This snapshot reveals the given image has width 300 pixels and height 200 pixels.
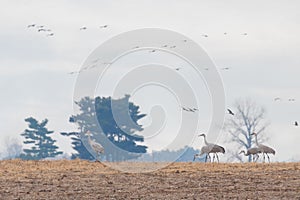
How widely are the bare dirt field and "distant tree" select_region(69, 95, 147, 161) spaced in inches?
901

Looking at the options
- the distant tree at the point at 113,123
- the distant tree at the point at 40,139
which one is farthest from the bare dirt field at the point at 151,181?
the distant tree at the point at 40,139

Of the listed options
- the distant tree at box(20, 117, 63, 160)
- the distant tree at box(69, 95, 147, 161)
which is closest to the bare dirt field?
the distant tree at box(69, 95, 147, 161)

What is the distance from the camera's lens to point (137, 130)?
56500 mm

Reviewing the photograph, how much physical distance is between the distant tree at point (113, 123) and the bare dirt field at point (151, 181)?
901 inches

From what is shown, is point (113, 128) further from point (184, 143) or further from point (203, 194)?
point (203, 194)

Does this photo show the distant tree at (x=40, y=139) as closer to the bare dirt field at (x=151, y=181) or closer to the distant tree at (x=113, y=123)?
the distant tree at (x=113, y=123)

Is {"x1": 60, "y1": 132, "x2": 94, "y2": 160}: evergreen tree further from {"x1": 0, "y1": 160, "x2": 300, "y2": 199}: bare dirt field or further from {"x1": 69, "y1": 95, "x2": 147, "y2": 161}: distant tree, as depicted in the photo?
{"x1": 0, "y1": 160, "x2": 300, "y2": 199}: bare dirt field

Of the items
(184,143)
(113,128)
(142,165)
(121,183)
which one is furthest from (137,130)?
(121,183)

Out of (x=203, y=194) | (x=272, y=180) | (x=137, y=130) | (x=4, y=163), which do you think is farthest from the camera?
(x=137, y=130)

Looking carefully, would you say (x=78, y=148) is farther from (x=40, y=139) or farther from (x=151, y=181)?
(x=151, y=181)

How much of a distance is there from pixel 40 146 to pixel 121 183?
5268 centimetres

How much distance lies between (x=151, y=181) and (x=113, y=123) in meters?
31.8

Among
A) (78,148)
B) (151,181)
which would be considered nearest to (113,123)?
(78,148)

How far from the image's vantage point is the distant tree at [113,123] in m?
57.6
